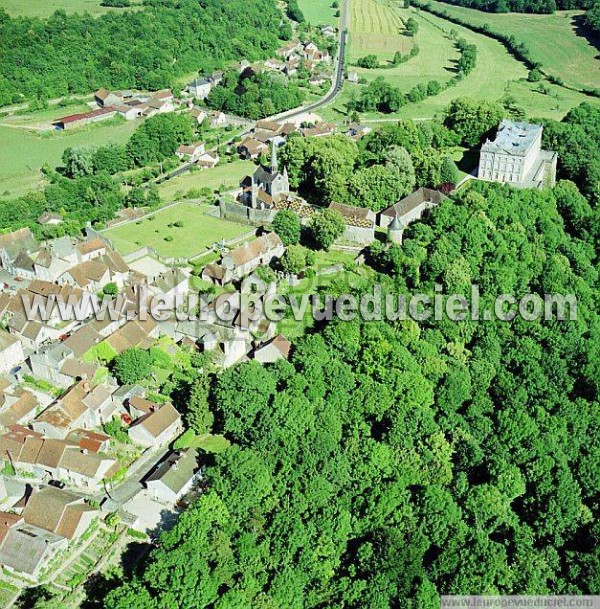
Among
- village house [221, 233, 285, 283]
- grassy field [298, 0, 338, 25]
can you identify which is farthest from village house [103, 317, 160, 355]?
grassy field [298, 0, 338, 25]

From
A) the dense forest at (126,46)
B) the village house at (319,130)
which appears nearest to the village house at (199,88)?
the dense forest at (126,46)

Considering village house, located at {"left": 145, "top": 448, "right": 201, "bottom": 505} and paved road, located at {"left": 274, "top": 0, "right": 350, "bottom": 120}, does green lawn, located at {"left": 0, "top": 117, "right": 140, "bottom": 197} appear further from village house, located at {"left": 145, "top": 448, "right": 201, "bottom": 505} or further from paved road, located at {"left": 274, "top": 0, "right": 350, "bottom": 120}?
village house, located at {"left": 145, "top": 448, "right": 201, "bottom": 505}

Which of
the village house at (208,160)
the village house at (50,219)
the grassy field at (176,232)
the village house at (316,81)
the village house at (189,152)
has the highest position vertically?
the grassy field at (176,232)

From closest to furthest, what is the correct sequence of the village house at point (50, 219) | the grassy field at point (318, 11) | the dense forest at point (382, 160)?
1. the dense forest at point (382, 160)
2. the village house at point (50, 219)
3. the grassy field at point (318, 11)

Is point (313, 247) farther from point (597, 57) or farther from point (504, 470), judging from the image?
point (597, 57)

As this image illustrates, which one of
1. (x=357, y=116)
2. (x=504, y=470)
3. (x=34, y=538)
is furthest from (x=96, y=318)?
(x=357, y=116)

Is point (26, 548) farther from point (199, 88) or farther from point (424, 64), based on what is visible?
point (424, 64)

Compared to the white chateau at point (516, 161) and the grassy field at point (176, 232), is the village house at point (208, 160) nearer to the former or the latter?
the grassy field at point (176, 232)
